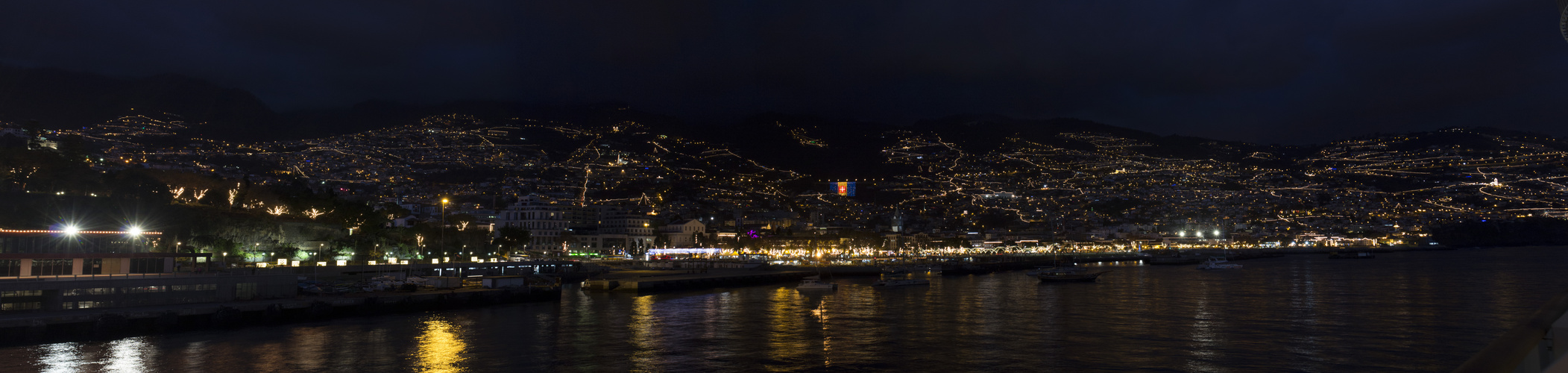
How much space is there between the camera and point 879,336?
3019 centimetres

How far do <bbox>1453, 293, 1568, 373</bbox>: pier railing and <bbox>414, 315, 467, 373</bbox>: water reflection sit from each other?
22474mm

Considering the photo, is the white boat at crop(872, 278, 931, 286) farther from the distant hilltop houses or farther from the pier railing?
the pier railing

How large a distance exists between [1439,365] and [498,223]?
9833 centimetres

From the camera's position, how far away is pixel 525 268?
63.8 m

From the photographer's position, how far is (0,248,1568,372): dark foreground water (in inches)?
915

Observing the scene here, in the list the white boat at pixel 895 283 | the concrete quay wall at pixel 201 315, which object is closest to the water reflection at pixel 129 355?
the concrete quay wall at pixel 201 315

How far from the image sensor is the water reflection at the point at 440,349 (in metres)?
22.9

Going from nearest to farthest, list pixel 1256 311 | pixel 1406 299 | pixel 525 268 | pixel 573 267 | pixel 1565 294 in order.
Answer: pixel 1565 294, pixel 1256 311, pixel 1406 299, pixel 525 268, pixel 573 267

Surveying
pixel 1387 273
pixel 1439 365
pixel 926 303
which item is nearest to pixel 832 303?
pixel 926 303

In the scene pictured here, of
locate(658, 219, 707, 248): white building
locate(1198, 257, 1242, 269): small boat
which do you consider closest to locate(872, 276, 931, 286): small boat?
locate(1198, 257, 1242, 269): small boat

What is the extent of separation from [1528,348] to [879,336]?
26563mm

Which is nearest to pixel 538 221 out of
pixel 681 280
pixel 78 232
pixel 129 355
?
pixel 681 280

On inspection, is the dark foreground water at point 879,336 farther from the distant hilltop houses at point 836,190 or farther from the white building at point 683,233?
the white building at point 683,233

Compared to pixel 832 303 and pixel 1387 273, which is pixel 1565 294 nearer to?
pixel 832 303
